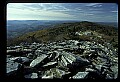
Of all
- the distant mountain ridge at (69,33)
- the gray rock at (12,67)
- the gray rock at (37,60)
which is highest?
the distant mountain ridge at (69,33)

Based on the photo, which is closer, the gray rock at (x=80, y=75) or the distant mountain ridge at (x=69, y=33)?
the gray rock at (x=80, y=75)

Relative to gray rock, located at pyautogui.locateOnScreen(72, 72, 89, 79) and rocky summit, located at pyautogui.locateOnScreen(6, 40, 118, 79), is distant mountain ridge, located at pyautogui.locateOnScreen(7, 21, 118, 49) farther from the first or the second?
gray rock, located at pyautogui.locateOnScreen(72, 72, 89, 79)

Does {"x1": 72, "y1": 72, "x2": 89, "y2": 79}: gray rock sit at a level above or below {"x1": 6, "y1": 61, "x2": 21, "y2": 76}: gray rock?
below

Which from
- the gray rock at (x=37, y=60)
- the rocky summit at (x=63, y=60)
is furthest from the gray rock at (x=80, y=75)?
the gray rock at (x=37, y=60)

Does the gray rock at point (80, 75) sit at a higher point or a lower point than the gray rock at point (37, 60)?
lower

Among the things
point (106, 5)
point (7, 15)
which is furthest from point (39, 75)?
point (106, 5)

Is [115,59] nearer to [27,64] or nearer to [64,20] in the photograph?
[64,20]

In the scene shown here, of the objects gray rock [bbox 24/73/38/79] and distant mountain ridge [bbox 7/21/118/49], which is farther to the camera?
distant mountain ridge [bbox 7/21/118/49]

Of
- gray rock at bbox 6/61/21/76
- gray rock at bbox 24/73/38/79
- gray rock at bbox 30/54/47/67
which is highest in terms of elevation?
gray rock at bbox 30/54/47/67

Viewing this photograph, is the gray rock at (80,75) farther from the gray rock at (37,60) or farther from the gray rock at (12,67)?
the gray rock at (12,67)

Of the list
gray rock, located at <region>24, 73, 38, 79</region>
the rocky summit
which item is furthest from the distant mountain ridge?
gray rock, located at <region>24, 73, 38, 79</region>
